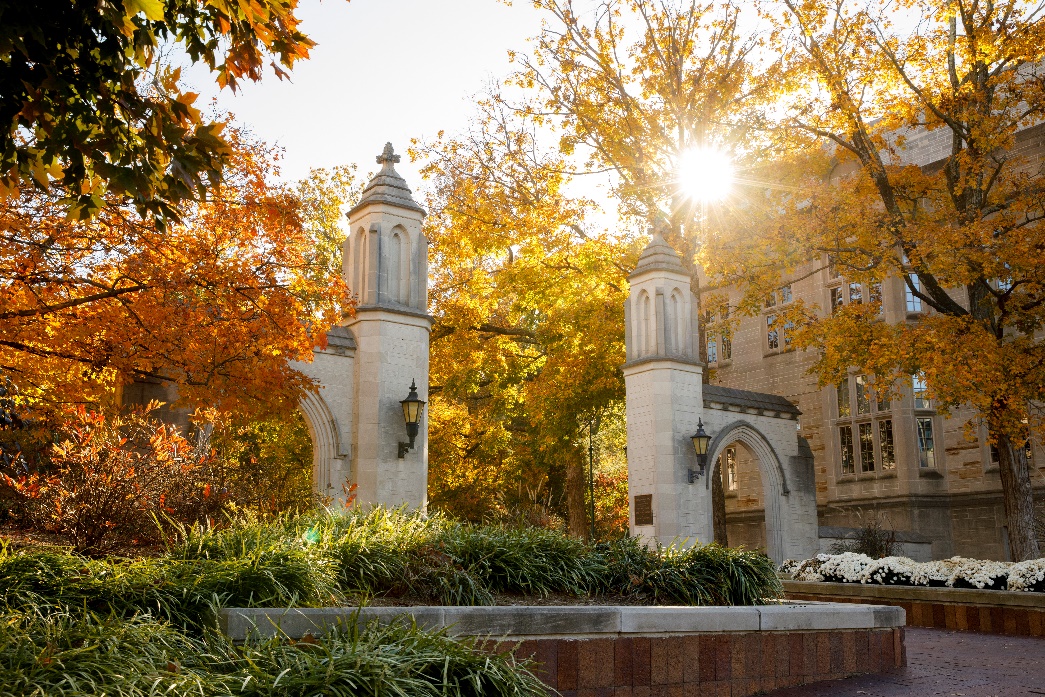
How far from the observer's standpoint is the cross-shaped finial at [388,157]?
548 inches

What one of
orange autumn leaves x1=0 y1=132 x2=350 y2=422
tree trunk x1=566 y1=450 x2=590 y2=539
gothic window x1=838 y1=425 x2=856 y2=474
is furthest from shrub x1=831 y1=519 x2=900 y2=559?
orange autumn leaves x1=0 y1=132 x2=350 y2=422

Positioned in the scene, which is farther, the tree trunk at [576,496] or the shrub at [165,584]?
the tree trunk at [576,496]

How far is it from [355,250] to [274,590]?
8.57m

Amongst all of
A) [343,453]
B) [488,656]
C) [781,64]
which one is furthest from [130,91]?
[781,64]

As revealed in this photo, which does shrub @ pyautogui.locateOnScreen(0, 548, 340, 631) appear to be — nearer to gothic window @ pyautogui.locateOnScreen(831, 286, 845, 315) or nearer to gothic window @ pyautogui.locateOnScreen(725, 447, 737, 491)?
gothic window @ pyautogui.locateOnScreen(831, 286, 845, 315)

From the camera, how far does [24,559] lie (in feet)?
18.6

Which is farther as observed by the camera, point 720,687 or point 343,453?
point 343,453

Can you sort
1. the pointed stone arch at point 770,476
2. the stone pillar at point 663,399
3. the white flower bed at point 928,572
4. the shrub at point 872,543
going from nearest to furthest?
the white flower bed at point 928,572 < the stone pillar at point 663,399 < the shrub at point 872,543 < the pointed stone arch at point 770,476

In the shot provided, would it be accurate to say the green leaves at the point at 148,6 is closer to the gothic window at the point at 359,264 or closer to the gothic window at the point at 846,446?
the gothic window at the point at 359,264

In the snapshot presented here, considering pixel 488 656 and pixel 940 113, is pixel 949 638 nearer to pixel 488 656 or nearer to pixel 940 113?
pixel 488 656

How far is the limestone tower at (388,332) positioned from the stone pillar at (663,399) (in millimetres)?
5092

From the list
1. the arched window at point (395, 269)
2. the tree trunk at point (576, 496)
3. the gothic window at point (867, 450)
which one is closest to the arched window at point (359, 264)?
the arched window at point (395, 269)

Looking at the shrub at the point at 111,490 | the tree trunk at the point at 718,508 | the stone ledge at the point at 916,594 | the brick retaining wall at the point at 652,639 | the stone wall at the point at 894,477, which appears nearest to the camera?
the brick retaining wall at the point at 652,639

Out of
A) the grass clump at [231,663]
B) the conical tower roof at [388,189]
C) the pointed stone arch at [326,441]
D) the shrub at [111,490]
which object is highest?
the conical tower roof at [388,189]
